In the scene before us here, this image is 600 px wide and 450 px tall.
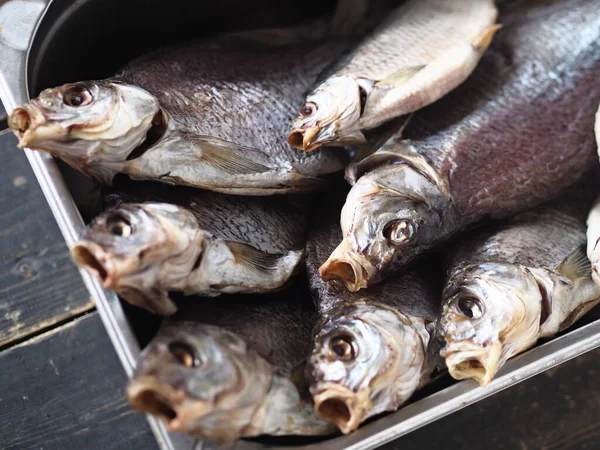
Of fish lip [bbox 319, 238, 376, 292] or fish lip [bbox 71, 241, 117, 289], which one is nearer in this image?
fish lip [bbox 71, 241, 117, 289]

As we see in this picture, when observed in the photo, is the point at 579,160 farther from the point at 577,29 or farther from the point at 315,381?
the point at 315,381

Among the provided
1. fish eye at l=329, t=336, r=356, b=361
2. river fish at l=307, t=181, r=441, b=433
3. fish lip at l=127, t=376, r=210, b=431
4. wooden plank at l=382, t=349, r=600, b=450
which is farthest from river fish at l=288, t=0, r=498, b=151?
wooden plank at l=382, t=349, r=600, b=450

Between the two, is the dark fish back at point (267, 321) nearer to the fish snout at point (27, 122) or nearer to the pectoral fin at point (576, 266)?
the fish snout at point (27, 122)

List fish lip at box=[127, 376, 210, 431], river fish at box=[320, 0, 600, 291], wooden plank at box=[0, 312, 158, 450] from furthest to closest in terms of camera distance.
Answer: wooden plank at box=[0, 312, 158, 450] < river fish at box=[320, 0, 600, 291] < fish lip at box=[127, 376, 210, 431]

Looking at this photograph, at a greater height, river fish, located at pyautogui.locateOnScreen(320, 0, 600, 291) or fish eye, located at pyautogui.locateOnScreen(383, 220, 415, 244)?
river fish, located at pyautogui.locateOnScreen(320, 0, 600, 291)

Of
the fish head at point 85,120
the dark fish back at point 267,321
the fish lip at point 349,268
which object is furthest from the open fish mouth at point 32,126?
the fish lip at point 349,268

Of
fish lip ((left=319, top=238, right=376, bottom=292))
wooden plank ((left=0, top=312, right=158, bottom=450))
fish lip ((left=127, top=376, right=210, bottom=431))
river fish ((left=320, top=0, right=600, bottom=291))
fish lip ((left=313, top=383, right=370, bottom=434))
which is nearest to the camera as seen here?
fish lip ((left=127, top=376, right=210, bottom=431))

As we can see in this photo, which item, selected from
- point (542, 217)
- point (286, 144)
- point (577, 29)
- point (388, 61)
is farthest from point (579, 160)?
point (286, 144)

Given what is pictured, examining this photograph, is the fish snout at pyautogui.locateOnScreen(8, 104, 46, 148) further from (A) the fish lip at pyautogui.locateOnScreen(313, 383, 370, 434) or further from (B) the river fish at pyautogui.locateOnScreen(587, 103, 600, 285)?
(B) the river fish at pyautogui.locateOnScreen(587, 103, 600, 285)
